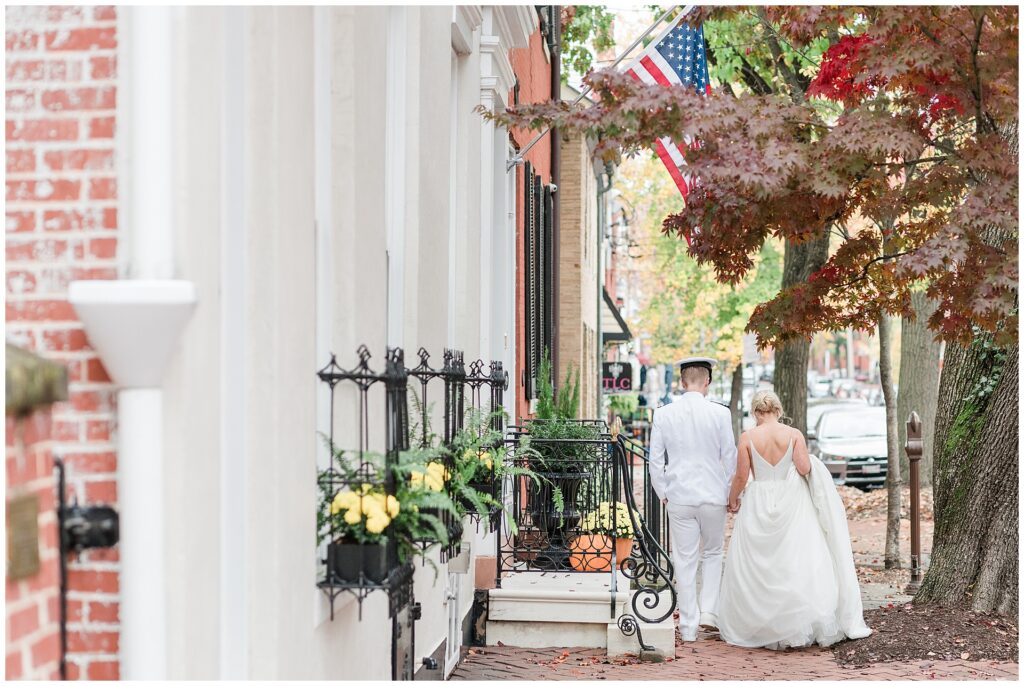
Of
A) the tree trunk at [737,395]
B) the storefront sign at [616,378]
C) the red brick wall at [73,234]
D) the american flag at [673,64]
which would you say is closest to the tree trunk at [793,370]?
the american flag at [673,64]

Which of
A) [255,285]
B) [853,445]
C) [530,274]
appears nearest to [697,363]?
[530,274]

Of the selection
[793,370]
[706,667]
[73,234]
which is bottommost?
[706,667]

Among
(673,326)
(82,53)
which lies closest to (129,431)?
(82,53)

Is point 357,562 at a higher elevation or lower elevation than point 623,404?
higher

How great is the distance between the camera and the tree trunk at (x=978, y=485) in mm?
8531

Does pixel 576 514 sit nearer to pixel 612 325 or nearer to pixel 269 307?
pixel 269 307

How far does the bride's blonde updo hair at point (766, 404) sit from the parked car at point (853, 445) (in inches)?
514

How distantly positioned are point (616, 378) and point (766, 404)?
21901 mm

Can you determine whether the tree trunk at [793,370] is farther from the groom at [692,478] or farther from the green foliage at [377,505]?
the green foliage at [377,505]

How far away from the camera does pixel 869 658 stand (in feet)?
26.1

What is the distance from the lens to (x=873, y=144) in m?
6.18

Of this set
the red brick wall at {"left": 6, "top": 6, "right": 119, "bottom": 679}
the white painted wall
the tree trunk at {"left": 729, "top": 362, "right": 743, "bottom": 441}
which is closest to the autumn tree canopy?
the white painted wall

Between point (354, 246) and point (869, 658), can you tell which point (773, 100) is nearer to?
point (354, 246)

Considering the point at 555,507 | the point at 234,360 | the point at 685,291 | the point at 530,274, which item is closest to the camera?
the point at 234,360
